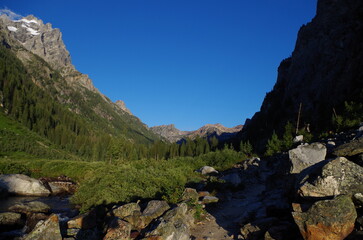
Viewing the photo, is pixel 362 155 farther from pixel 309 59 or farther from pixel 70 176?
pixel 309 59

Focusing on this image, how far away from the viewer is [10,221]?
14.8m

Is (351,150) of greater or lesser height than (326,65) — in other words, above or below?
below

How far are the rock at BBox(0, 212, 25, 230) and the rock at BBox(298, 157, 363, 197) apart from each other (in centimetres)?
1645

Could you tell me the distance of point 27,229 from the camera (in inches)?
526

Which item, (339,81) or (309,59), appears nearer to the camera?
(339,81)

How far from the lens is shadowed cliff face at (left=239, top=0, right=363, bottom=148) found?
72500mm

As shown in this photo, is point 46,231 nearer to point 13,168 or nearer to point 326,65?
point 13,168

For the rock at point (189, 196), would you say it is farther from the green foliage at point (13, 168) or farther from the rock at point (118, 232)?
the green foliage at point (13, 168)

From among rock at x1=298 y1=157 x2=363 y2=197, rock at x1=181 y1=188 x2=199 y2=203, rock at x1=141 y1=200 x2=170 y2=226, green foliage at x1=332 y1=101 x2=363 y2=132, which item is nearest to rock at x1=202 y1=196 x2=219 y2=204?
rock at x1=181 y1=188 x2=199 y2=203

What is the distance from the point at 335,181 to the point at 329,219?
1.69 meters

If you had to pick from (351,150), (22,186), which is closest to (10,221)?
(22,186)

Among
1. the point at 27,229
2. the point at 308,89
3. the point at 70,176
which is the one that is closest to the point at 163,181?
the point at 27,229

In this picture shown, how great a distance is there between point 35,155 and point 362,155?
8274cm

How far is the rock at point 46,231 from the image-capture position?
30.4ft
